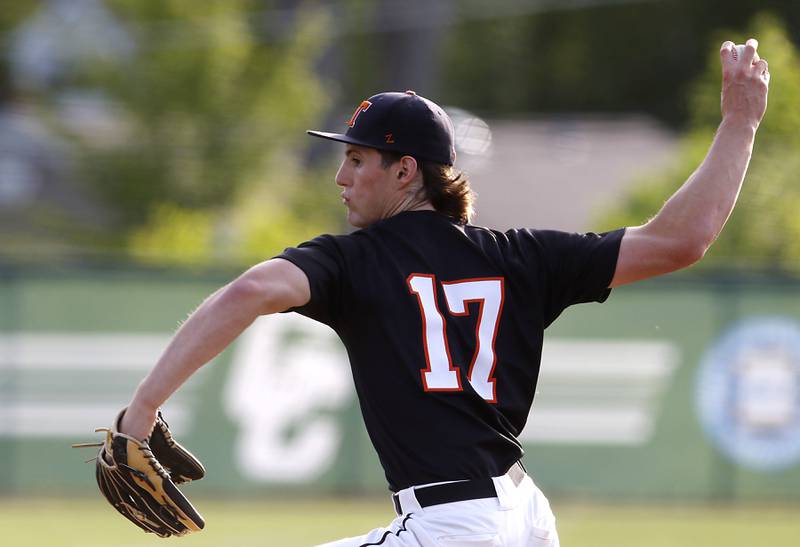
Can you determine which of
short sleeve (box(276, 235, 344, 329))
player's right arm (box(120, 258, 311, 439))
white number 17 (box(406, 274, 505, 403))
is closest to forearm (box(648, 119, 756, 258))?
white number 17 (box(406, 274, 505, 403))

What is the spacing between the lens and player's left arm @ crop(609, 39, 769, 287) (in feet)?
11.5

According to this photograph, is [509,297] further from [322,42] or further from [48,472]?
[322,42]

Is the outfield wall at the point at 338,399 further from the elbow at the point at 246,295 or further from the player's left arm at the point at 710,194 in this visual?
the elbow at the point at 246,295

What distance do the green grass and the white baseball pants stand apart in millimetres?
5560

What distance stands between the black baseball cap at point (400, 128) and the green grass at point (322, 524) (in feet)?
18.8

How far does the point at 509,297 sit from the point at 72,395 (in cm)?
809

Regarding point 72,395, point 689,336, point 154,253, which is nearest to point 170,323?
point 72,395

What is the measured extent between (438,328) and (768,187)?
11.6 meters

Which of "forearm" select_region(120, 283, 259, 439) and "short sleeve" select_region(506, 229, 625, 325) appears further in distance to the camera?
"short sleeve" select_region(506, 229, 625, 325)

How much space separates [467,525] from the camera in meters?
3.48

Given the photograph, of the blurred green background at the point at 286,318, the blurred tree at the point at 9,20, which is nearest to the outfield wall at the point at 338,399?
the blurred green background at the point at 286,318

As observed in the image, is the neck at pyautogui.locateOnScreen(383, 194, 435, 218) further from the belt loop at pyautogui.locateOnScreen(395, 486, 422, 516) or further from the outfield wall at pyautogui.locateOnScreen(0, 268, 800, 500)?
the outfield wall at pyautogui.locateOnScreen(0, 268, 800, 500)

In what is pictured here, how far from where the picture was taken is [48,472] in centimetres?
1116

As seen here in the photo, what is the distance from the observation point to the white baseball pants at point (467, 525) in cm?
348
